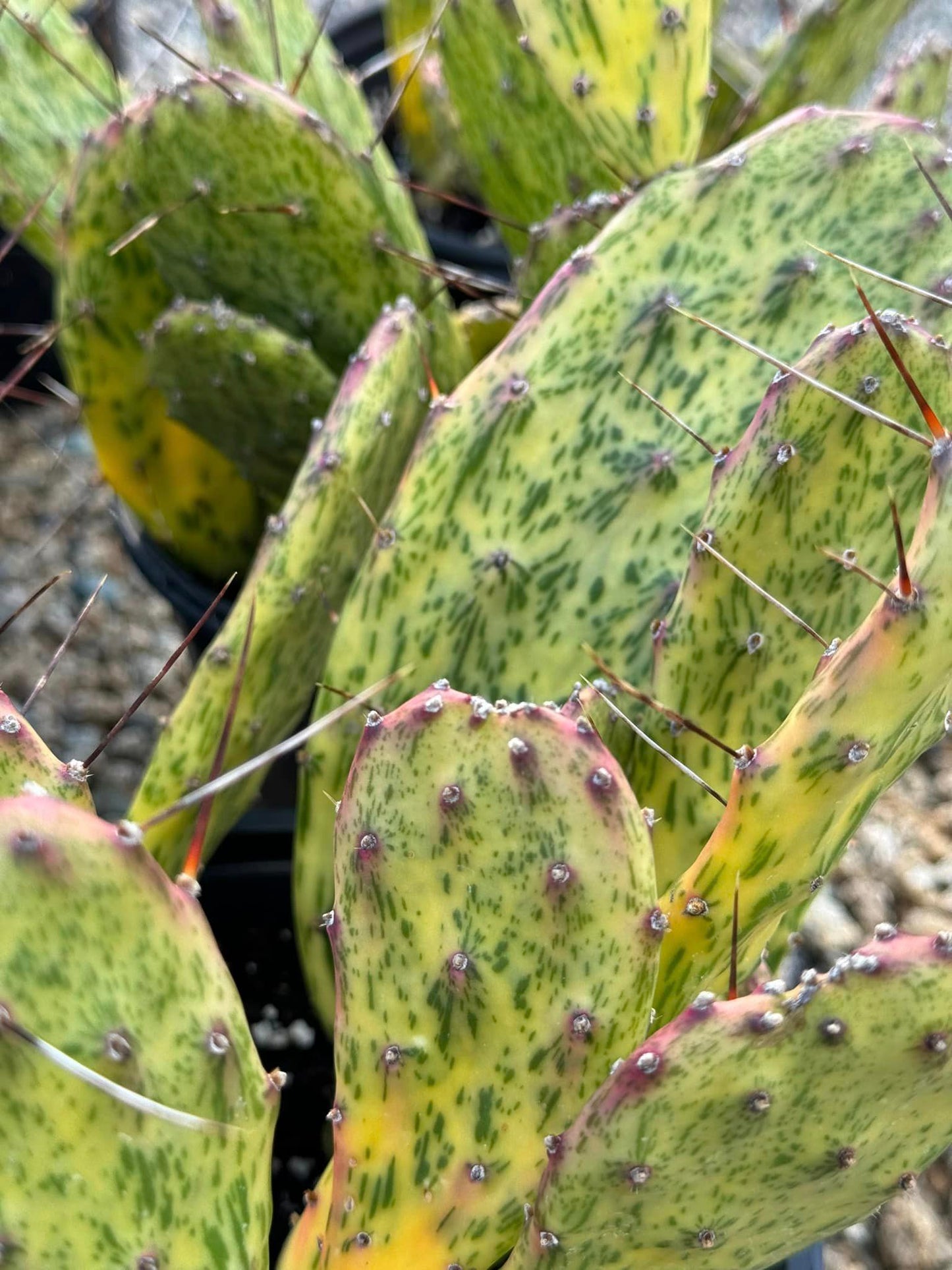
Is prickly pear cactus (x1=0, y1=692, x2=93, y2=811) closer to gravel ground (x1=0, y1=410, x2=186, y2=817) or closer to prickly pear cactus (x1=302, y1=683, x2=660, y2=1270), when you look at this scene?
prickly pear cactus (x1=302, y1=683, x2=660, y2=1270)

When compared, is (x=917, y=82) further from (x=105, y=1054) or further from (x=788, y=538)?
(x=105, y=1054)

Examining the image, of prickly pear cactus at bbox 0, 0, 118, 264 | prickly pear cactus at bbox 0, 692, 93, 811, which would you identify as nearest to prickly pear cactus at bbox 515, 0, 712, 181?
prickly pear cactus at bbox 0, 0, 118, 264

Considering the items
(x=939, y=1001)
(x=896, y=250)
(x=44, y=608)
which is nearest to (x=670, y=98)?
(x=896, y=250)

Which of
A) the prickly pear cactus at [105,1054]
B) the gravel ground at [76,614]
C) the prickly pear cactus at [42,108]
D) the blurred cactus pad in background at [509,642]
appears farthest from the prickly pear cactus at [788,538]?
the gravel ground at [76,614]

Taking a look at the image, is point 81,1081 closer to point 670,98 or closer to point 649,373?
point 649,373

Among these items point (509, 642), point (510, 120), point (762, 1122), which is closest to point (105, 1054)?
point (762, 1122)

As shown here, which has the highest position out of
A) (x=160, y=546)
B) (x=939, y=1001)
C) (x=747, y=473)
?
(x=747, y=473)

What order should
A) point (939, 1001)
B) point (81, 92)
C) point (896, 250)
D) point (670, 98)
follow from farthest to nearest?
1. point (81, 92)
2. point (670, 98)
3. point (896, 250)
4. point (939, 1001)
